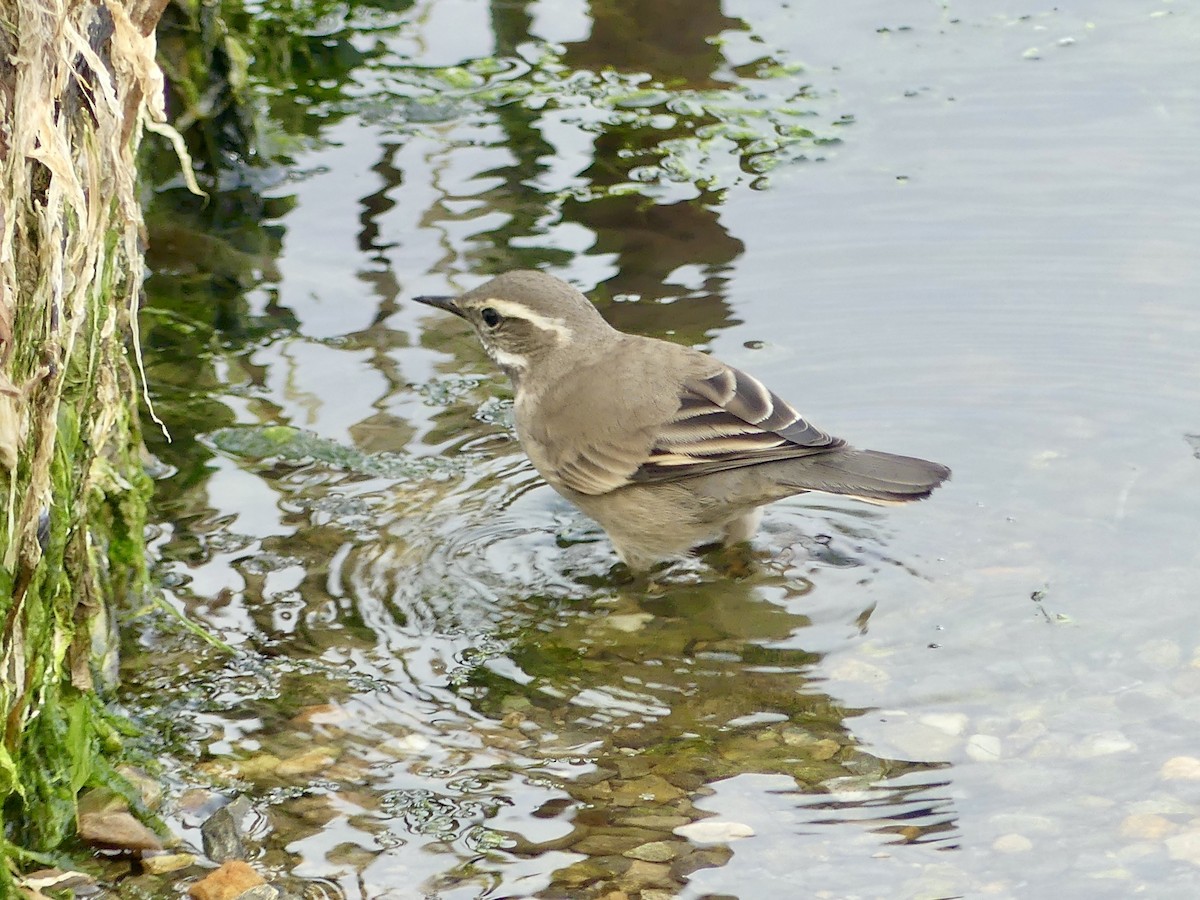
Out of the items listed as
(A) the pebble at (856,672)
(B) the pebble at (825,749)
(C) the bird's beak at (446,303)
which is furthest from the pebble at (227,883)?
(C) the bird's beak at (446,303)

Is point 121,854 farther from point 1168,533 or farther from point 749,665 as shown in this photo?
point 1168,533

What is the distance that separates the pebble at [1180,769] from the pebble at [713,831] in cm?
139

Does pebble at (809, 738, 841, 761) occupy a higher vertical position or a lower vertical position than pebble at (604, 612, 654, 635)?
higher

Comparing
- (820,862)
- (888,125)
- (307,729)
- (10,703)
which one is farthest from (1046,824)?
(888,125)

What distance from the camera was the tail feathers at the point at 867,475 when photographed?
6.30 m

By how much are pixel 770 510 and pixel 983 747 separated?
2.31 metres

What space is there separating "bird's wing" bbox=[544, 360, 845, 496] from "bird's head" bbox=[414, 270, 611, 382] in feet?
1.96

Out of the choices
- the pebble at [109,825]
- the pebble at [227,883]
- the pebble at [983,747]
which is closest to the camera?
the pebble at [227,883]

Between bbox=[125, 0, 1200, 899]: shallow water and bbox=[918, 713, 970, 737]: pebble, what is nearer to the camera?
bbox=[125, 0, 1200, 899]: shallow water

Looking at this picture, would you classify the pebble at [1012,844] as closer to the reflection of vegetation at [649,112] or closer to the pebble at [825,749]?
the pebble at [825,749]

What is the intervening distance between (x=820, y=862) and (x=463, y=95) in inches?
294

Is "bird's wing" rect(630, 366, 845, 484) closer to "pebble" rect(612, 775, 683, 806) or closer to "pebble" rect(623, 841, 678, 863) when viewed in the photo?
"pebble" rect(612, 775, 683, 806)

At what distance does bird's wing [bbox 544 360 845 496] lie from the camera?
6594mm

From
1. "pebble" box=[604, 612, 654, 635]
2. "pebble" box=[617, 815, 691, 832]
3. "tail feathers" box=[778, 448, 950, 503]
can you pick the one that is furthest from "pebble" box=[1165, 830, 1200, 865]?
"pebble" box=[604, 612, 654, 635]
